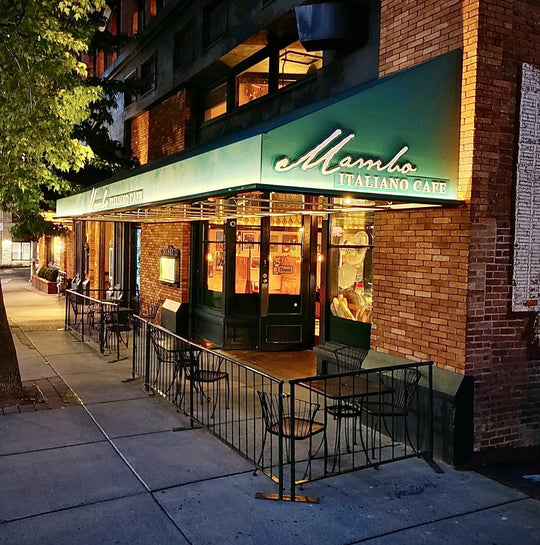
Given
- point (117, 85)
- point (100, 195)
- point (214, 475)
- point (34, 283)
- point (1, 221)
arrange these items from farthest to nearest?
point (1, 221), point (34, 283), point (117, 85), point (100, 195), point (214, 475)

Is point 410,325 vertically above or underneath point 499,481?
above

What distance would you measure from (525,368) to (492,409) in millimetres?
653

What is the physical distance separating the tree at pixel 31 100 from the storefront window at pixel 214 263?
3.73 metres

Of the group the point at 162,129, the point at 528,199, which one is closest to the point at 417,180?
the point at 528,199

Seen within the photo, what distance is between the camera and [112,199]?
32.0ft

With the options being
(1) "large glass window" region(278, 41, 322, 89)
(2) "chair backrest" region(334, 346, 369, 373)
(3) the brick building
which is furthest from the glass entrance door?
(2) "chair backrest" region(334, 346, 369, 373)

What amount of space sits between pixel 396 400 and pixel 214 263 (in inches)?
269

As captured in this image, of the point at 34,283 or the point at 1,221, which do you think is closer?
the point at 34,283

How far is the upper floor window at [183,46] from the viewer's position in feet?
44.0

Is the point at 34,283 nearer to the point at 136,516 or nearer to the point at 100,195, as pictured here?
the point at 100,195

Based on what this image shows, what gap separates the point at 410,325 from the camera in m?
6.94

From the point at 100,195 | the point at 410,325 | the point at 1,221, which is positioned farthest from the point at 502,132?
the point at 1,221

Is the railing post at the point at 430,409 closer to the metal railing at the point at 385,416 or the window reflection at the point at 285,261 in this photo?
the metal railing at the point at 385,416

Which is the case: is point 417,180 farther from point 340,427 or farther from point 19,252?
point 19,252
